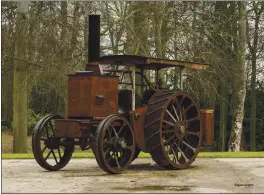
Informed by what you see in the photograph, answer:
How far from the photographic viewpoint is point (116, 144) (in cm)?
1170

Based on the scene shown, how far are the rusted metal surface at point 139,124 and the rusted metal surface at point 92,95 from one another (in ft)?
1.36

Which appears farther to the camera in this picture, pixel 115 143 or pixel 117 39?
pixel 117 39

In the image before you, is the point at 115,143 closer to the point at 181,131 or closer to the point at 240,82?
the point at 181,131

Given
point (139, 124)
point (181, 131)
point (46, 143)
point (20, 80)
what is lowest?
point (46, 143)

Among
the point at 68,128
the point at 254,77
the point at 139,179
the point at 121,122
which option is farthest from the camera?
the point at 254,77

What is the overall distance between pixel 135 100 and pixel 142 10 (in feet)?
28.7

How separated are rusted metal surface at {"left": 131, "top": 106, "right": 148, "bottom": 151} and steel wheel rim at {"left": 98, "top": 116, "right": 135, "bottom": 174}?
0.68 feet

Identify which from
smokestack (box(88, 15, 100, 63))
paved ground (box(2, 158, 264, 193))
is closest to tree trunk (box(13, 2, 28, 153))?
smokestack (box(88, 15, 100, 63))

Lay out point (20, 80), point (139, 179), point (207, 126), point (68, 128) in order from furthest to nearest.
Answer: point (20, 80), point (207, 126), point (68, 128), point (139, 179)

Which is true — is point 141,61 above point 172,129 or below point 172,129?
above

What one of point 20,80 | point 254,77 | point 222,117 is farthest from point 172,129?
point 254,77

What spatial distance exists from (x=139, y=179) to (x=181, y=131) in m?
2.32

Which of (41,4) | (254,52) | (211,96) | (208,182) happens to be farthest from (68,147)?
(254,52)

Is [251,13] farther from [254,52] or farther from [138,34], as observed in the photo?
[138,34]
